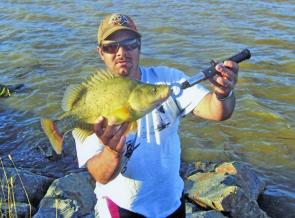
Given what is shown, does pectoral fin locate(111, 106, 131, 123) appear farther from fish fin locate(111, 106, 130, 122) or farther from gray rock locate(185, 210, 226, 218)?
gray rock locate(185, 210, 226, 218)

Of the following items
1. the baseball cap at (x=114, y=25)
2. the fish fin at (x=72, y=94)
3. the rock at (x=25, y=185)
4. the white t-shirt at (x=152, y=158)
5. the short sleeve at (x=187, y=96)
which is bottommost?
the rock at (x=25, y=185)

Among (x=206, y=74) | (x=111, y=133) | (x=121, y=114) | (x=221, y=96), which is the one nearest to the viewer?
(x=121, y=114)

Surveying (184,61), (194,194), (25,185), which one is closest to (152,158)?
(194,194)

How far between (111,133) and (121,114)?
7.7 inches

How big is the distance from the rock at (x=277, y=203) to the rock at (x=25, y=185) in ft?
10.1

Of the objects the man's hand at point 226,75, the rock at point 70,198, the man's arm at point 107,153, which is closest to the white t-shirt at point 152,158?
the man's arm at point 107,153

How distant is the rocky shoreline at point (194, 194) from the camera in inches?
251

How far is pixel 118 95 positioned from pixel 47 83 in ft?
29.2

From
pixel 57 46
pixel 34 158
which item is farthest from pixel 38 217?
pixel 57 46

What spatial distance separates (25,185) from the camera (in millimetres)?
7312

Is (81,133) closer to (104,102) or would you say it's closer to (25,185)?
(104,102)

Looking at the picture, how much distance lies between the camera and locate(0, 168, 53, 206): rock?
7152mm

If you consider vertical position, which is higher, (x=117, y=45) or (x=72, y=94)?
(x=117, y=45)

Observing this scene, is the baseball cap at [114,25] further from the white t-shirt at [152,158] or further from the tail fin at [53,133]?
the tail fin at [53,133]
